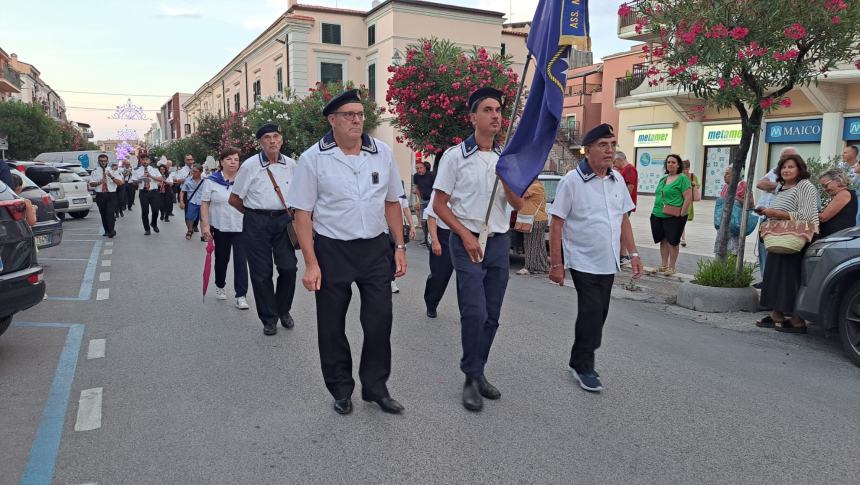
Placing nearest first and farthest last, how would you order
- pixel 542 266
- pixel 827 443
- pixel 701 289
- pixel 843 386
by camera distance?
pixel 827 443, pixel 843 386, pixel 701 289, pixel 542 266

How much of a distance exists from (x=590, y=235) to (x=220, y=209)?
4405 millimetres

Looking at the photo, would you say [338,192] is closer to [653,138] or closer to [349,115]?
[349,115]

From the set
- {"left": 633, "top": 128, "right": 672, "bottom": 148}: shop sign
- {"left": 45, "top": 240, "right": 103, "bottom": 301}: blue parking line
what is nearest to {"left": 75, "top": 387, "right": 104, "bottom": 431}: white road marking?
{"left": 45, "top": 240, "right": 103, "bottom": 301}: blue parking line

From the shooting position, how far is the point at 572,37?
4.06m

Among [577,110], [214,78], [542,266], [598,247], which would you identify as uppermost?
[214,78]

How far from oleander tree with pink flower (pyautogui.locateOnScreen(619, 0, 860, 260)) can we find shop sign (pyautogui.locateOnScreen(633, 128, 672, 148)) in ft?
65.7

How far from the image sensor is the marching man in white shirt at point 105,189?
14133mm

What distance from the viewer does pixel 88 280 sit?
29.8 ft

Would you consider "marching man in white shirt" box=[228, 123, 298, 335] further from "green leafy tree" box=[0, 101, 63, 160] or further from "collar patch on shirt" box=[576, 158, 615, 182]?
"green leafy tree" box=[0, 101, 63, 160]

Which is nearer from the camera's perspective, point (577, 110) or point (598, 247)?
point (598, 247)

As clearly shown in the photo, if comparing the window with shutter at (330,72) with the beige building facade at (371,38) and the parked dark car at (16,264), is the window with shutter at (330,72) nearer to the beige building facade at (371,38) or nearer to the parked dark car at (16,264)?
the beige building facade at (371,38)

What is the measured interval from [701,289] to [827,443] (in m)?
3.85

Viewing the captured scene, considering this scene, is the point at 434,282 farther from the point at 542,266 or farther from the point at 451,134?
the point at 451,134

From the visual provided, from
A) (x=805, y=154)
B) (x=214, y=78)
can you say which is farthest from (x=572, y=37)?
(x=214, y=78)
